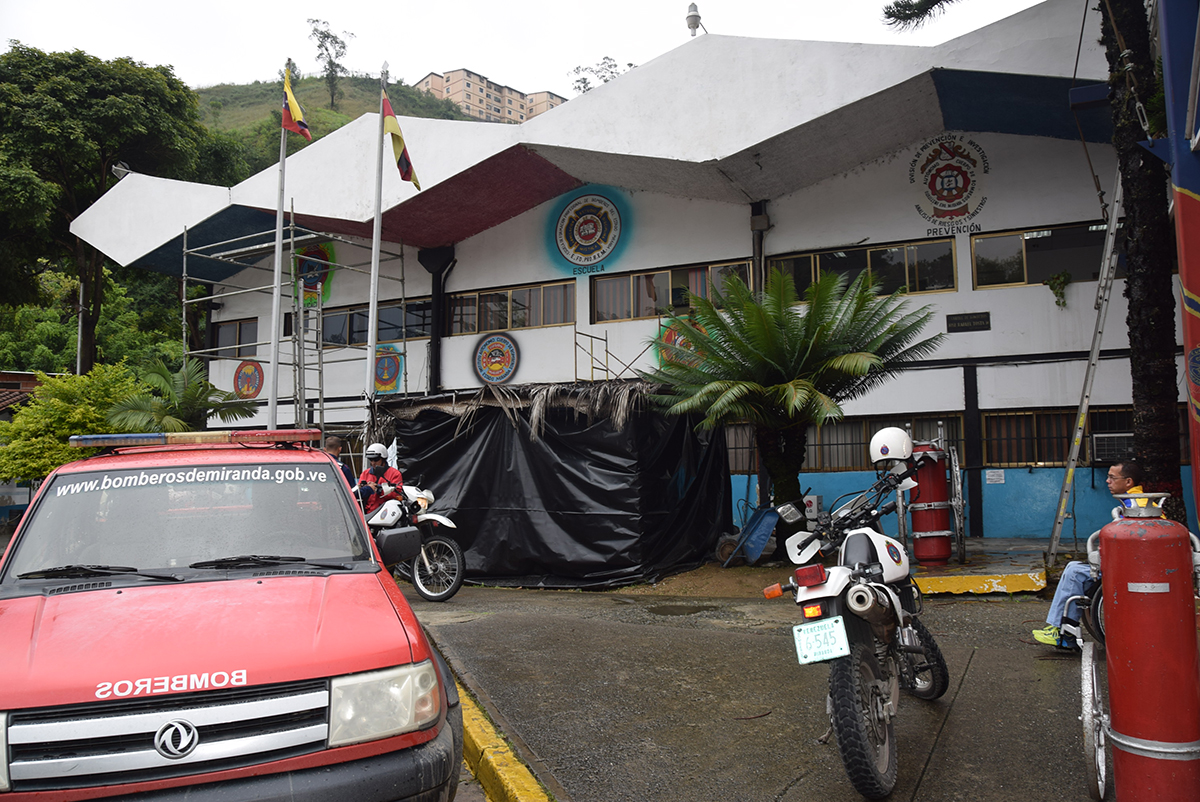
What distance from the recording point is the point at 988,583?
8203mm

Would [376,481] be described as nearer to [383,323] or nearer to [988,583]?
[988,583]

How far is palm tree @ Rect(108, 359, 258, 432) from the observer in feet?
50.6

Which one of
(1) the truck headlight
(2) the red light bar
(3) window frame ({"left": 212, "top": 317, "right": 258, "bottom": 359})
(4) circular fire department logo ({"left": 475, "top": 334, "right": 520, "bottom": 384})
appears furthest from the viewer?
(3) window frame ({"left": 212, "top": 317, "right": 258, "bottom": 359})

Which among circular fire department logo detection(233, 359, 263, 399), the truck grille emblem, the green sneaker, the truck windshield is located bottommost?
the green sneaker

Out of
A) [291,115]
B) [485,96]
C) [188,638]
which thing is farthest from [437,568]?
[485,96]

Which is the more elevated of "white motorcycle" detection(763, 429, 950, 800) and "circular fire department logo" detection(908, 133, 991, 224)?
"circular fire department logo" detection(908, 133, 991, 224)

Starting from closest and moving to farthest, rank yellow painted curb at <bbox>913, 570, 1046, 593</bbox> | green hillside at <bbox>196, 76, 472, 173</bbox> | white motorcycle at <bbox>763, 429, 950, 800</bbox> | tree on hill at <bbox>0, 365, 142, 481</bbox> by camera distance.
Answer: white motorcycle at <bbox>763, 429, 950, 800</bbox> → yellow painted curb at <bbox>913, 570, 1046, 593</bbox> → tree on hill at <bbox>0, 365, 142, 481</bbox> → green hillside at <bbox>196, 76, 472, 173</bbox>

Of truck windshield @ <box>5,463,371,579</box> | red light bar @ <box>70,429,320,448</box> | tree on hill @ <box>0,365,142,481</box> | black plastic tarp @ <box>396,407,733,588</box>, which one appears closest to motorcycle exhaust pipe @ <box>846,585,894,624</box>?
truck windshield @ <box>5,463,371,579</box>

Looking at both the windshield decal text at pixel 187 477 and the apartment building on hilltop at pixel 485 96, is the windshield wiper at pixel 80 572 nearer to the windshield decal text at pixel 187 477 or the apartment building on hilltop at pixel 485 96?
the windshield decal text at pixel 187 477

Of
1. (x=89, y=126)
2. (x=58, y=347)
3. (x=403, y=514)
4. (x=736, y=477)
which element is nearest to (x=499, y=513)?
(x=403, y=514)

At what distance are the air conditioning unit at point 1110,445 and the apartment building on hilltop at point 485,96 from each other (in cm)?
12387

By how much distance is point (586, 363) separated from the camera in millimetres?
16156

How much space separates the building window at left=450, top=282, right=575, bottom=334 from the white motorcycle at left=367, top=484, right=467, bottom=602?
7.57 m

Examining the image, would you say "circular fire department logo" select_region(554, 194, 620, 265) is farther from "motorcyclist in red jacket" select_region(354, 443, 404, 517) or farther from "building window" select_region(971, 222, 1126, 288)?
"motorcyclist in red jacket" select_region(354, 443, 404, 517)
